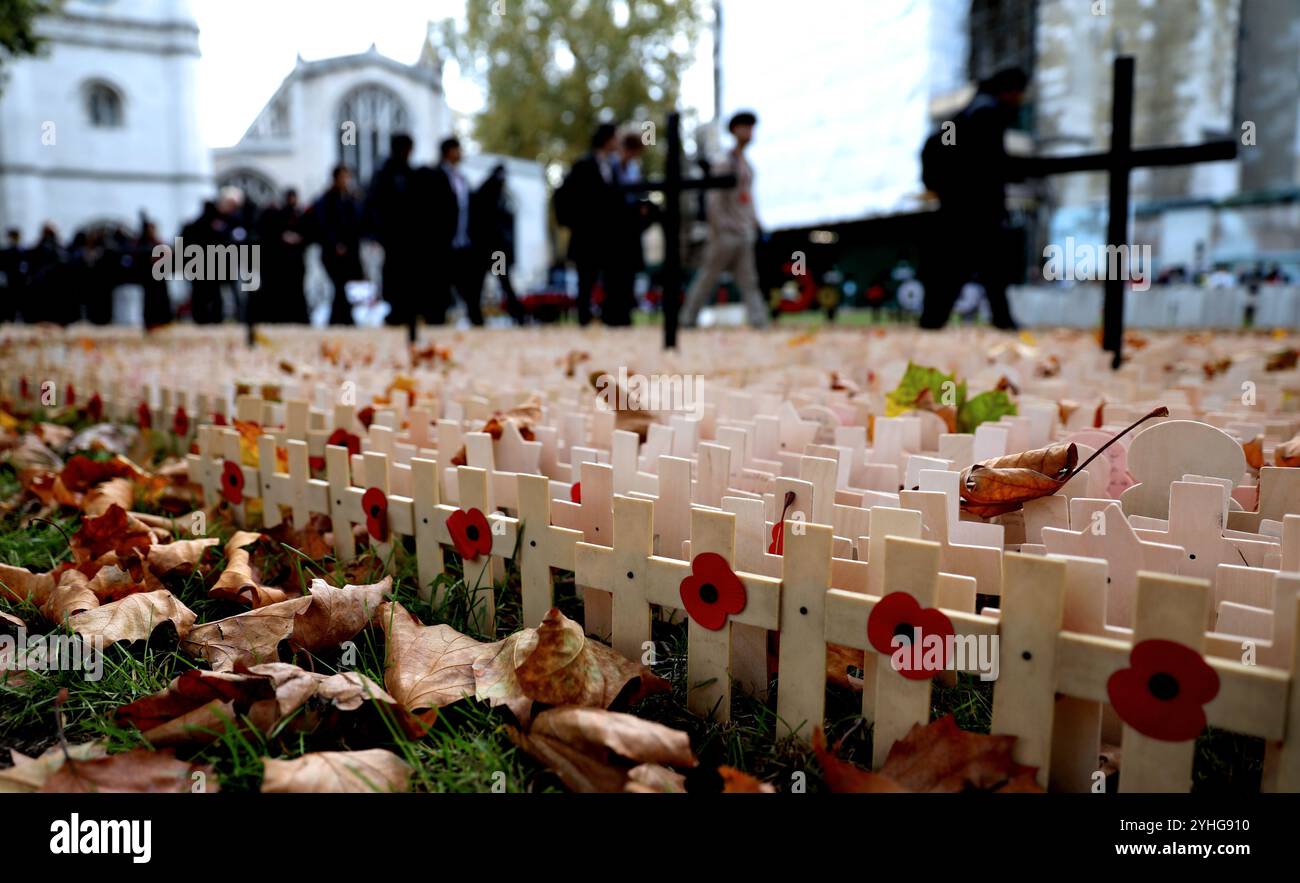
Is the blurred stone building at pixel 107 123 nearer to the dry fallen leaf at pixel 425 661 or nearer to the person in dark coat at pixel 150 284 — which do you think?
the person in dark coat at pixel 150 284

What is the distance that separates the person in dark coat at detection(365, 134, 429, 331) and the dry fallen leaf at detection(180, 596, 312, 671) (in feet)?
28.3

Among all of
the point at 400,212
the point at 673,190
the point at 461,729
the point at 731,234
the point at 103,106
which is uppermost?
the point at 103,106

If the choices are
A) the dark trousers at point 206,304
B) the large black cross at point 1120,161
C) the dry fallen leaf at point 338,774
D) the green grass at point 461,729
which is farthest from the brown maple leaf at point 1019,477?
the dark trousers at point 206,304

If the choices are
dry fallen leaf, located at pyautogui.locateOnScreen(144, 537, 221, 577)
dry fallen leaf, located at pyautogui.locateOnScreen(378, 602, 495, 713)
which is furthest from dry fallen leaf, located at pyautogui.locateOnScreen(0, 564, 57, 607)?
dry fallen leaf, located at pyautogui.locateOnScreen(378, 602, 495, 713)

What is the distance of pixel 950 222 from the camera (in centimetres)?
714

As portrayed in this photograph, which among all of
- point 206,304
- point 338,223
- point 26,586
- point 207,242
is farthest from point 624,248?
point 26,586

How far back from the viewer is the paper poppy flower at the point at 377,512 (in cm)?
183

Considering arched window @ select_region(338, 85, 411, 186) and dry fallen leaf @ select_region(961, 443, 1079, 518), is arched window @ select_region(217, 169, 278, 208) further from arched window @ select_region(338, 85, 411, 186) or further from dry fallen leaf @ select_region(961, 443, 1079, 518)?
dry fallen leaf @ select_region(961, 443, 1079, 518)

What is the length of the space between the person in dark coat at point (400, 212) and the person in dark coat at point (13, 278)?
8417mm

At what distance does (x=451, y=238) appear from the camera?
11.2 meters

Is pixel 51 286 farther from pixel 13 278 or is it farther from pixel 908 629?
pixel 908 629

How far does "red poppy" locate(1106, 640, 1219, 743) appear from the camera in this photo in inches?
38.3

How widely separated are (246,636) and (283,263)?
47.7ft
